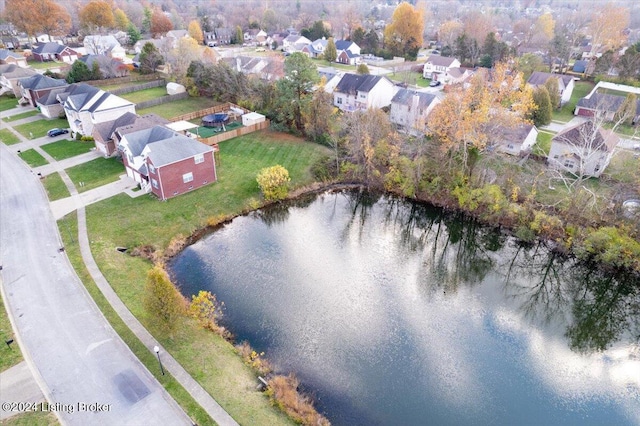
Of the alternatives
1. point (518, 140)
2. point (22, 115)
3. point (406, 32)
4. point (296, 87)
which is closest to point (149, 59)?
point (22, 115)

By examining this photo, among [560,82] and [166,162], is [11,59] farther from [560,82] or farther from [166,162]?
[560,82]

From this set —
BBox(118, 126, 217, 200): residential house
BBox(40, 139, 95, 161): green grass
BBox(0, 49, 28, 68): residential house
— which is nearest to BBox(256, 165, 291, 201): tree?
BBox(118, 126, 217, 200): residential house

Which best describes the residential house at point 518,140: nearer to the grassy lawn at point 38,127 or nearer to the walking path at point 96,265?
the walking path at point 96,265

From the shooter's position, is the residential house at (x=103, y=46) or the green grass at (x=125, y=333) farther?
the residential house at (x=103, y=46)

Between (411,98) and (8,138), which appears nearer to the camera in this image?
(8,138)

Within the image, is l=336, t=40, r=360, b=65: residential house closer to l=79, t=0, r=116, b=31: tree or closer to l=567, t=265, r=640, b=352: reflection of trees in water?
l=79, t=0, r=116, b=31: tree

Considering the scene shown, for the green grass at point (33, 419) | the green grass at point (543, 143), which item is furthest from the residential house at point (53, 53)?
the green grass at point (543, 143)
